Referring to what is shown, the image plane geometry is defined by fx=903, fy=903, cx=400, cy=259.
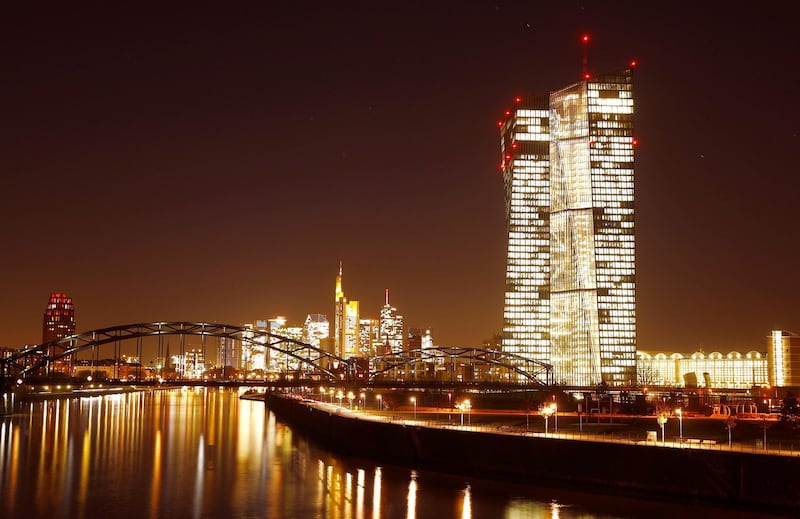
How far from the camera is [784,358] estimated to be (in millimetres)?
175250

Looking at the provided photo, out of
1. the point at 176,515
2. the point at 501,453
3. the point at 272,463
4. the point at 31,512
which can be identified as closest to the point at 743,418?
the point at 501,453

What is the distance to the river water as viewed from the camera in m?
44.8

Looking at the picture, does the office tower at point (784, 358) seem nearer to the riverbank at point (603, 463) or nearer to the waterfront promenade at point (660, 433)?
the waterfront promenade at point (660, 433)

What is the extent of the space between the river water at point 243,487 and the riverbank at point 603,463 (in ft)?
4.87

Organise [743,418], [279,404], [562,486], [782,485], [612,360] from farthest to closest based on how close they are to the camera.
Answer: [612,360]
[279,404]
[743,418]
[562,486]
[782,485]

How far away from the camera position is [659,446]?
4706 cm

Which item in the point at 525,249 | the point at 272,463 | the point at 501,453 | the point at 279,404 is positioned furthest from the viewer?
the point at 525,249

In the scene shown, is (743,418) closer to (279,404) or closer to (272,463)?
(272,463)

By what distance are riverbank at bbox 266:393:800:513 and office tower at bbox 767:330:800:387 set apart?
429ft

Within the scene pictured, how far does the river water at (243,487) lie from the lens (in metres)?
44.8

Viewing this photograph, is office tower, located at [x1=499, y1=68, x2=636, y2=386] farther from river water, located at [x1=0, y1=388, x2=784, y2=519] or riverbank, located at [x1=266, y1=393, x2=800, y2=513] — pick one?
riverbank, located at [x1=266, y1=393, x2=800, y2=513]

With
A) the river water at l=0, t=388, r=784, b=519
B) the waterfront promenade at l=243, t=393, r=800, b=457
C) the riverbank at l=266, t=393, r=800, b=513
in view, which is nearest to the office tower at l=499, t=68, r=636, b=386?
the waterfront promenade at l=243, t=393, r=800, b=457

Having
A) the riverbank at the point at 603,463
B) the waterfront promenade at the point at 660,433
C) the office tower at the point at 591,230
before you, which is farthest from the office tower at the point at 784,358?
the riverbank at the point at 603,463

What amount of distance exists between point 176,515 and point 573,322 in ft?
457
